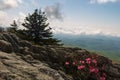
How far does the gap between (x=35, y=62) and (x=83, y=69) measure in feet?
11.0

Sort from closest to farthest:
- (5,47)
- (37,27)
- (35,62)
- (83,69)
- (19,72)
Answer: (19,72)
(35,62)
(5,47)
(83,69)
(37,27)

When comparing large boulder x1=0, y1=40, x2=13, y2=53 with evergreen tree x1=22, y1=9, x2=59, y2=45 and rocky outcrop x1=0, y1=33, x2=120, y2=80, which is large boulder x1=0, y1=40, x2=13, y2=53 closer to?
rocky outcrop x1=0, y1=33, x2=120, y2=80

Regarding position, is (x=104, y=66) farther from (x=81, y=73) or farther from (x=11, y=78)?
(x=11, y=78)

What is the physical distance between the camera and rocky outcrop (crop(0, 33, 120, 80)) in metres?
8.74

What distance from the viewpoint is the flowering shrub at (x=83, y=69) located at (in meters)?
12.7

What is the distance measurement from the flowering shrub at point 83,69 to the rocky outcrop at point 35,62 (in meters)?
0.16

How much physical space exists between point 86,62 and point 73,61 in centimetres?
88

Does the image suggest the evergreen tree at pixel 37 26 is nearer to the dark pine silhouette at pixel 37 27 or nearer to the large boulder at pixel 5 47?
the dark pine silhouette at pixel 37 27

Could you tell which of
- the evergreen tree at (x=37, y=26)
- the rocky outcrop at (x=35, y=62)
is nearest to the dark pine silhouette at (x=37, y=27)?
the evergreen tree at (x=37, y=26)

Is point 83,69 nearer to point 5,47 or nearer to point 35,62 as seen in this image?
point 35,62

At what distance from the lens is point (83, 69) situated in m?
13.1

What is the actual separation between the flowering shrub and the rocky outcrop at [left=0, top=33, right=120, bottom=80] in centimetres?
16

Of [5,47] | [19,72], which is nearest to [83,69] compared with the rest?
[5,47]

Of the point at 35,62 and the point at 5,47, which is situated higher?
the point at 5,47
